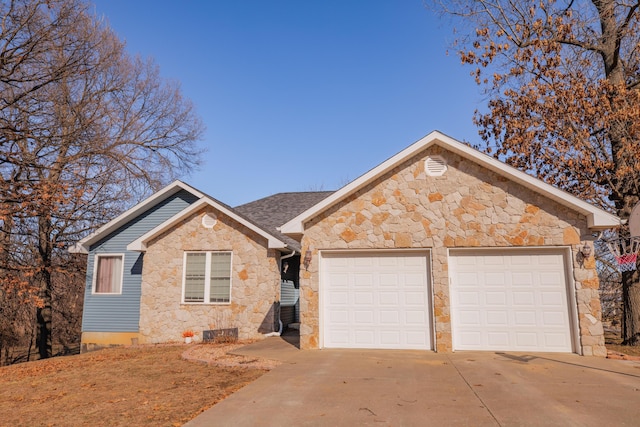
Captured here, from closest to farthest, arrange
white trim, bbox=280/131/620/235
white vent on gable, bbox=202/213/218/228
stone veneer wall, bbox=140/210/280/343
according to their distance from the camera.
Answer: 1. white trim, bbox=280/131/620/235
2. stone veneer wall, bbox=140/210/280/343
3. white vent on gable, bbox=202/213/218/228

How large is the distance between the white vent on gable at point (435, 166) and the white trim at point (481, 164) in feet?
1.10

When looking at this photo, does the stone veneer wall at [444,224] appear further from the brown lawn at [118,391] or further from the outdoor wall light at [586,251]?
the brown lawn at [118,391]

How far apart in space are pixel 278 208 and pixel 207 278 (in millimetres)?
6952

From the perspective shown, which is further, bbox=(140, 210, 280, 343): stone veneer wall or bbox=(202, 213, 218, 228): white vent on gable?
bbox=(202, 213, 218, 228): white vent on gable

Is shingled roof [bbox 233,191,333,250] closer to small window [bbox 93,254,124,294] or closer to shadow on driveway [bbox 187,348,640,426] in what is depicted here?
small window [bbox 93,254,124,294]

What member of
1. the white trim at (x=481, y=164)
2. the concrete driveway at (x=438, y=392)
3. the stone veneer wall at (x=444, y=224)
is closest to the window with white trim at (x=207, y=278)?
the white trim at (x=481, y=164)

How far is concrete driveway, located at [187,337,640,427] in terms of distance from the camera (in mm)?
5395

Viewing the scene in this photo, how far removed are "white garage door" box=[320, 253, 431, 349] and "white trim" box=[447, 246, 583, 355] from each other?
0.58m

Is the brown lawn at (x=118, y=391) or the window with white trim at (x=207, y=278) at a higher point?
the window with white trim at (x=207, y=278)

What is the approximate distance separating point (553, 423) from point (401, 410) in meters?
1.83

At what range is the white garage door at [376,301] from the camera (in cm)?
1046

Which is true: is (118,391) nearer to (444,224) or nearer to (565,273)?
(444,224)

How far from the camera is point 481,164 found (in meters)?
10.5

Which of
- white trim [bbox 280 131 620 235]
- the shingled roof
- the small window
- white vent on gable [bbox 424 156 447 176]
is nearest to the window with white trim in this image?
the shingled roof
